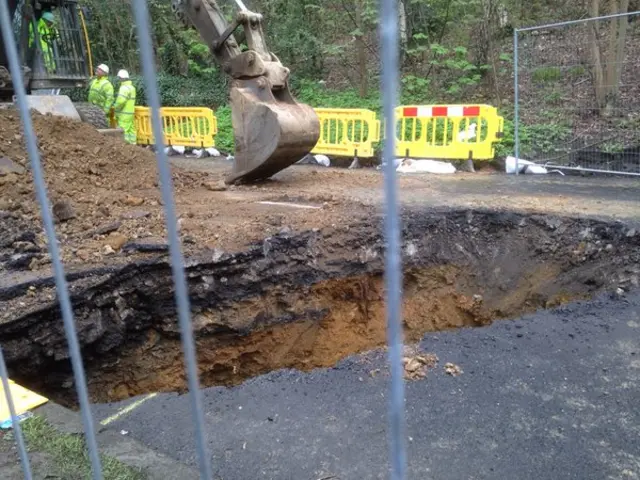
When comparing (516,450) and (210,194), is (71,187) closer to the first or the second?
(210,194)

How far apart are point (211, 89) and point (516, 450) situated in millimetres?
16715

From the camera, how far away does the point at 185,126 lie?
1321 centimetres

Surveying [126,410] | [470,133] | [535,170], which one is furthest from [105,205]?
[535,170]

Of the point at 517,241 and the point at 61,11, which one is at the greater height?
the point at 61,11

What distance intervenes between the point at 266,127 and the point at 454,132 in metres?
3.98

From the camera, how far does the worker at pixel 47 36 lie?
8.49 m

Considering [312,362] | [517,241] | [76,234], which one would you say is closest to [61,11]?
[76,234]

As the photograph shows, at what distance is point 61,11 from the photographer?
29.0 feet

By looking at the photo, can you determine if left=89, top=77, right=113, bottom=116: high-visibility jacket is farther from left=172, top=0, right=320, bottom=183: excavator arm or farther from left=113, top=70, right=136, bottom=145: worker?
left=172, top=0, right=320, bottom=183: excavator arm

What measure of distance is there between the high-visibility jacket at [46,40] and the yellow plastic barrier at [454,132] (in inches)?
232

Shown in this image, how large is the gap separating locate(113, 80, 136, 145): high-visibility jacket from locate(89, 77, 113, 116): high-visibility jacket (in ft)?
0.56

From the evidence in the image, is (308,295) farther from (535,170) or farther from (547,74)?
(547,74)

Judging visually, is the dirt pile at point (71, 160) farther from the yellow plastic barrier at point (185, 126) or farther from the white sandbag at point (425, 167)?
the yellow plastic barrier at point (185, 126)

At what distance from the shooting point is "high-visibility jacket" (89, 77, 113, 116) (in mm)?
11836
